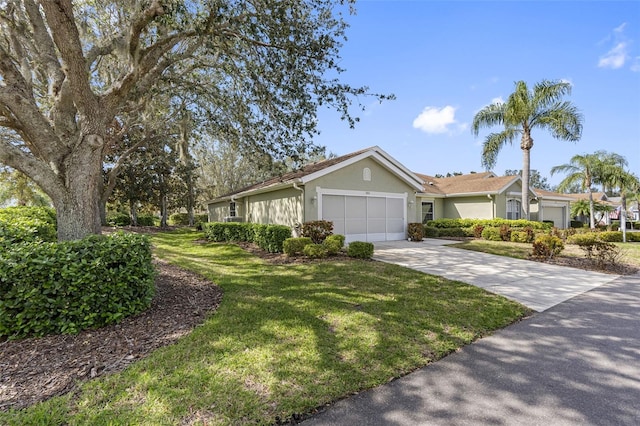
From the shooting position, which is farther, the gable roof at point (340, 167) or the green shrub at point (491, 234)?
the green shrub at point (491, 234)

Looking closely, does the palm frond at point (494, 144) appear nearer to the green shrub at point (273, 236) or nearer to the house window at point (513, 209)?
the house window at point (513, 209)

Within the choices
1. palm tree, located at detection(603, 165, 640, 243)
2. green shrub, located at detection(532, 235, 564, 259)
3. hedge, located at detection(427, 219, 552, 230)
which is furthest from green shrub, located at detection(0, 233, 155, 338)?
palm tree, located at detection(603, 165, 640, 243)

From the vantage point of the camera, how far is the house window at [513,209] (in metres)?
20.6

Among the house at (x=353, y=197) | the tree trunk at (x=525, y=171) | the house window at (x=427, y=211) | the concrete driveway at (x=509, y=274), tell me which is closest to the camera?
the concrete driveway at (x=509, y=274)

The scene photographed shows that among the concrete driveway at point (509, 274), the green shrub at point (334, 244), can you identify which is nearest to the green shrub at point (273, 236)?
the green shrub at point (334, 244)

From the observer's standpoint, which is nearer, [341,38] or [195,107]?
[341,38]

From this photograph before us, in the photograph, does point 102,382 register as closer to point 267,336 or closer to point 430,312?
point 267,336

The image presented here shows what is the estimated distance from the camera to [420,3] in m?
8.55

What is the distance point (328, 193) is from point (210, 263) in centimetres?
579

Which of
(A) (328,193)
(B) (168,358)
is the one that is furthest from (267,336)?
(A) (328,193)

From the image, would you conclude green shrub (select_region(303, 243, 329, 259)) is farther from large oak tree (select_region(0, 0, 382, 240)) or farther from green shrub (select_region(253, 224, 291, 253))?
large oak tree (select_region(0, 0, 382, 240))

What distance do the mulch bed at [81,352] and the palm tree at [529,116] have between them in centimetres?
1898

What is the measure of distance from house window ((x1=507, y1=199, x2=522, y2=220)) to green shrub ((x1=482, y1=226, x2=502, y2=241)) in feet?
17.1

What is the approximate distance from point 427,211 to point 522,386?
63.2ft
